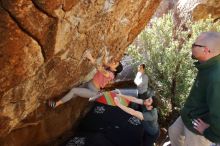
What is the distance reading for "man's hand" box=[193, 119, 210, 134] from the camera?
4.21 meters

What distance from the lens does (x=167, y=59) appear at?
31.1ft

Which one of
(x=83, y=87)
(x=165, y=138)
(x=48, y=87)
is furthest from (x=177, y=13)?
(x=48, y=87)

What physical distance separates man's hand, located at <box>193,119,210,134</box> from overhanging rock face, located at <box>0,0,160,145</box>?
2.08m

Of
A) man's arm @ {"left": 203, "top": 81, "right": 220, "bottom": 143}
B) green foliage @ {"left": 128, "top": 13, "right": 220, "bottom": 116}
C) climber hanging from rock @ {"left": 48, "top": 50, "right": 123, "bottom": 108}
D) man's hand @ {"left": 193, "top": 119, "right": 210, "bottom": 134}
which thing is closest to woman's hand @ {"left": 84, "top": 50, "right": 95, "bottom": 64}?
climber hanging from rock @ {"left": 48, "top": 50, "right": 123, "bottom": 108}

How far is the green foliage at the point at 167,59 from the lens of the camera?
941 centimetres

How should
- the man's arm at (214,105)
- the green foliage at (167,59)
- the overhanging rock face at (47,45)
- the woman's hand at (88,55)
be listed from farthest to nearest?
1. the green foliage at (167,59)
2. the woman's hand at (88,55)
3. the overhanging rock face at (47,45)
4. the man's arm at (214,105)

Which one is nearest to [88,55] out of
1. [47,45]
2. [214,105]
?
[47,45]

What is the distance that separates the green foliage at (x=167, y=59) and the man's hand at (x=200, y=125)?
5.07 m

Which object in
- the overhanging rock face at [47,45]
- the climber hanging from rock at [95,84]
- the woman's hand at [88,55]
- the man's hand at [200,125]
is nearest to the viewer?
the man's hand at [200,125]

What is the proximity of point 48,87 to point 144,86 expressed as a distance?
9.26 ft

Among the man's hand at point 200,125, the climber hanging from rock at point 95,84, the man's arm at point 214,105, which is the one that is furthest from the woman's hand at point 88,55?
the man's arm at point 214,105

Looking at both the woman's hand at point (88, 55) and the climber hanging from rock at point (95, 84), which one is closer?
the woman's hand at point (88, 55)

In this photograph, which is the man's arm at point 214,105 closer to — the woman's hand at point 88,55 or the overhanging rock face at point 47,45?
the overhanging rock face at point 47,45

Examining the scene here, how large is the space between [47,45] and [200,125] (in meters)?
2.17
